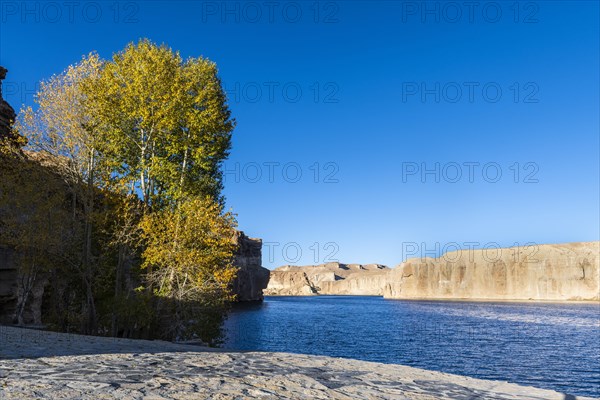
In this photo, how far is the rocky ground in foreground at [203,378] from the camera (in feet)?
29.0

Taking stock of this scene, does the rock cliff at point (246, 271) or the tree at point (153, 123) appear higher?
the tree at point (153, 123)

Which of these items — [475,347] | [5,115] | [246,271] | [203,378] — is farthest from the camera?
[246,271]

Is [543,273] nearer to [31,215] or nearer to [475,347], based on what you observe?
[475,347]

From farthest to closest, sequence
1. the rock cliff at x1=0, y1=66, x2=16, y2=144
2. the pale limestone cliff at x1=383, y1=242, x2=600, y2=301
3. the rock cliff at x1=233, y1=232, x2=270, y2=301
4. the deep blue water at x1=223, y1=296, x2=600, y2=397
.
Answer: the rock cliff at x1=233, y1=232, x2=270, y2=301
the pale limestone cliff at x1=383, y1=242, x2=600, y2=301
the deep blue water at x1=223, y1=296, x2=600, y2=397
the rock cliff at x1=0, y1=66, x2=16, y2=144

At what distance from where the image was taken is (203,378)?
1049 centimetres

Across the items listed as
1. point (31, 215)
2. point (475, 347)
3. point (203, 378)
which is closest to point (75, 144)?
point (31, 215)

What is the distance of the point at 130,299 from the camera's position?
88.3 ft

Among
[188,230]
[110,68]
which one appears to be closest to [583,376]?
[188,230]

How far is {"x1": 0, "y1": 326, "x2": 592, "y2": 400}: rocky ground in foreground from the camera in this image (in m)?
8.84

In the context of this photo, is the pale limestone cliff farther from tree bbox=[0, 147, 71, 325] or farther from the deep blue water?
tree bbox=[0, 147, 71, 325]

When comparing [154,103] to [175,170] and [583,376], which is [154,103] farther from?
[583,376]

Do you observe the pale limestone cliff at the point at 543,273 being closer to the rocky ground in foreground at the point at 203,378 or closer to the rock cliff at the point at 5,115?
the rock cliff at the point at 5,115


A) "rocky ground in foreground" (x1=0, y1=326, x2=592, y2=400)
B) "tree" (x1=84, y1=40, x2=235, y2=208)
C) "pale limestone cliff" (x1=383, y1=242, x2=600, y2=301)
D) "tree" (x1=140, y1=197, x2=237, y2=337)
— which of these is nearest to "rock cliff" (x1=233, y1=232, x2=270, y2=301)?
"pale limestone cliff" (x1=383, y1=242, x2=600, y2=301)

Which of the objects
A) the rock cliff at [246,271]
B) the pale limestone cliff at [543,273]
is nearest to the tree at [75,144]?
the rock cliff at [246,271]
